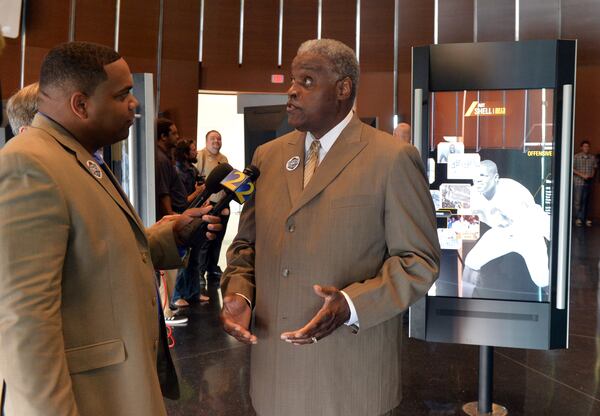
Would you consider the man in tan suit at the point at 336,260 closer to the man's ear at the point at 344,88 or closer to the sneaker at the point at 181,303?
the man's ear at the point at 344,88

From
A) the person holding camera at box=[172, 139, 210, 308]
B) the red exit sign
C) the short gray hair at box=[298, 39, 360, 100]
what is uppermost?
the red exit sign

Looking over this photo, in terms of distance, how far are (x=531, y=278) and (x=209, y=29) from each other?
10576mm

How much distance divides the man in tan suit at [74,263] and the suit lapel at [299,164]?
18.4 inches

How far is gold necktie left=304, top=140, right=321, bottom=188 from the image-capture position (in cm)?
179

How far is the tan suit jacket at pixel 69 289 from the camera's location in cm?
116

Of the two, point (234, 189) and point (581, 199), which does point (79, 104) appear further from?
point (581, 199)

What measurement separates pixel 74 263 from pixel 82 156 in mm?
267

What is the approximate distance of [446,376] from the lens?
12.4 ft

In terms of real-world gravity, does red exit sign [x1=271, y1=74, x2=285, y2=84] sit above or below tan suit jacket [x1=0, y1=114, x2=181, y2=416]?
above

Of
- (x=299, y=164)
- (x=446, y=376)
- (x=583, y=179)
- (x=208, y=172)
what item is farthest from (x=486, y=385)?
(x=583, y=179)

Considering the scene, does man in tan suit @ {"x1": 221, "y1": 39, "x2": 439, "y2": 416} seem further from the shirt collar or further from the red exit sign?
the red exit sign

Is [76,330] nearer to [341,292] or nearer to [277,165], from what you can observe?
[341,292]

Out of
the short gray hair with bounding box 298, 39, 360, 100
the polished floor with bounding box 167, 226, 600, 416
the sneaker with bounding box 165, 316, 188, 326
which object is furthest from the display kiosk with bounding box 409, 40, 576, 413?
the sneaker with bounding box 165, 316, 188, 326

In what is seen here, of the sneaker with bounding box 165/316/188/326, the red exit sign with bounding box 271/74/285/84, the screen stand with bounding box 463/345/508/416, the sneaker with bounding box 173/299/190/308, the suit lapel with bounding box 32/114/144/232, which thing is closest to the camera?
the suit lapel with bounding box 32/114/144/232
